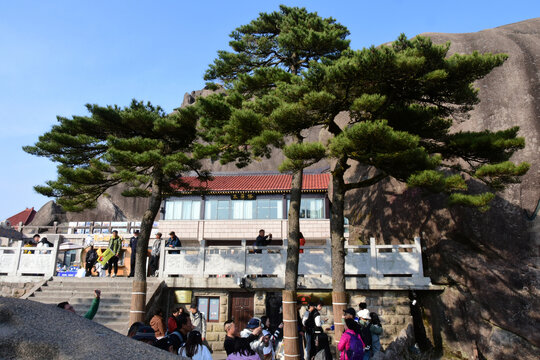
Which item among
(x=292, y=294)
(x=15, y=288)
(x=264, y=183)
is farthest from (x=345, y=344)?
(x=264, y=183)

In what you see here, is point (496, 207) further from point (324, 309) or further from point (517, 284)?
point (324, 309)

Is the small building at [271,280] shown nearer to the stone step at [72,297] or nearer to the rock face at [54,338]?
the stone step at [72,297]

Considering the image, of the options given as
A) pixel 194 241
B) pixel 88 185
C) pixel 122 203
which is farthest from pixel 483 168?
pixel 122 203

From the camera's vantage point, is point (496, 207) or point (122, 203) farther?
point (122, 203)

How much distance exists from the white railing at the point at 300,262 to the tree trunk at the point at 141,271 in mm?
2082

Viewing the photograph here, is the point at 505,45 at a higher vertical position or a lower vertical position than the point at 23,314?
higher

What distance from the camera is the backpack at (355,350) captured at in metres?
6.90

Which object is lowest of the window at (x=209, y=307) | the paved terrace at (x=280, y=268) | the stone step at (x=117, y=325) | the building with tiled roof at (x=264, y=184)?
the stone step at (x=117, y=325)

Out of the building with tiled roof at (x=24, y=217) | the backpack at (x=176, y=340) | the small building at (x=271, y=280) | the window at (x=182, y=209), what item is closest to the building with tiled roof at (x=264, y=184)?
the window at (x=182, y=209)

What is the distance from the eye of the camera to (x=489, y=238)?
10828mm

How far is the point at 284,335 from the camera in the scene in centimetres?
911

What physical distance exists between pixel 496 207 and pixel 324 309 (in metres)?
5.71

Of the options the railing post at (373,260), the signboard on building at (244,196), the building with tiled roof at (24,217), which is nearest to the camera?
the railing post at (373,260)

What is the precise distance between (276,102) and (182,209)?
18219 mm
